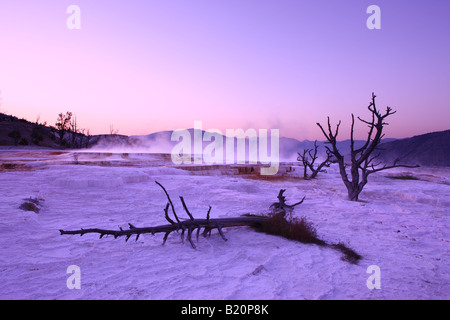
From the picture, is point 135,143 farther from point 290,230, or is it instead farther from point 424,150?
point 424,150

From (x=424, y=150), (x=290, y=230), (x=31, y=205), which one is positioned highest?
(x=424, y=150)

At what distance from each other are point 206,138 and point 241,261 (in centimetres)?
14218

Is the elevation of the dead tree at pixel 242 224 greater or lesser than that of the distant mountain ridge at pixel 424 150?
lesser

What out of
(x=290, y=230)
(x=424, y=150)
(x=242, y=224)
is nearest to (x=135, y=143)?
(x=242, y=224)

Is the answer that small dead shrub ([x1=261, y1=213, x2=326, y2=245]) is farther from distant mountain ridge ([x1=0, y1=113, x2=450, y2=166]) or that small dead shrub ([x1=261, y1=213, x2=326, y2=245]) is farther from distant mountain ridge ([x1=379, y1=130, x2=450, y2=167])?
distant mountain ridge ([x1=379, y1=130, x2=450, y2=167])

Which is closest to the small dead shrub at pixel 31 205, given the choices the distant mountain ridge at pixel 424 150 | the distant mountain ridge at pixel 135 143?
the distant mountain ridge at pixel 135 143

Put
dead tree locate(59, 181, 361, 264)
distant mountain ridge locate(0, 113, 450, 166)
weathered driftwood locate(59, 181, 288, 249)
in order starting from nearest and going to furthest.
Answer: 1. weathered driftwood locate(59, 181, 288, 249)
2. dead tree locate(59, 181, 361, 264)
3. distant mountain ridge locate(0, 113, 450, 166)

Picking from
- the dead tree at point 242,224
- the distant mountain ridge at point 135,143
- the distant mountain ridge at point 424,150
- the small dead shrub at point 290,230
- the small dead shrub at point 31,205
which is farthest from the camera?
the distant mountain ridge at point 424,150

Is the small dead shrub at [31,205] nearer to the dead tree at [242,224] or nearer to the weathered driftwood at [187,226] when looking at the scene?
the weathered driftwood at [187,226]

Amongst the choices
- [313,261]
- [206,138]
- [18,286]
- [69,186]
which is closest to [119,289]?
[18,286]

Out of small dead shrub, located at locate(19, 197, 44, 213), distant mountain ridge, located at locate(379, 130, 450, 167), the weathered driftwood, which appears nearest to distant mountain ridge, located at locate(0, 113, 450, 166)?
distant mountain ridge, located at locate(379, 130, 450, 167)

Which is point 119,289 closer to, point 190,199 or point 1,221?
point 1,221

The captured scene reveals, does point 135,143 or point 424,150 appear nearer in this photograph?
point 424,150
